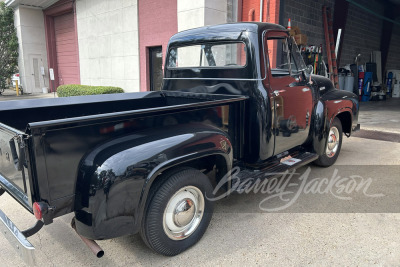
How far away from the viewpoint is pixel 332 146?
16.4 feet

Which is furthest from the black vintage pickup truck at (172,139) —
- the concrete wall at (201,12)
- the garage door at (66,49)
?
the garage door at (66,49)

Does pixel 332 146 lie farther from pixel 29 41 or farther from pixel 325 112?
pixel 29 41

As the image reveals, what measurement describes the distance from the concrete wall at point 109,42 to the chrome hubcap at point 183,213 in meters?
9.81

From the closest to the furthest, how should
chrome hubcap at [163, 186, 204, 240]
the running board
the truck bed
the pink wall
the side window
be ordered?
1. chrome hubcap at [163, 186, 204, 240]
2. the truck bed
3. the running board
4. the side window
5. the pink wall

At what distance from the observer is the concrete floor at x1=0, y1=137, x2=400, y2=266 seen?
271cm

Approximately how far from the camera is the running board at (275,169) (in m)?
3.46

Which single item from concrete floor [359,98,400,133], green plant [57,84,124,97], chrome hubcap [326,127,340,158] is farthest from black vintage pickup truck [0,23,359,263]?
green plant [57,84,124,97]

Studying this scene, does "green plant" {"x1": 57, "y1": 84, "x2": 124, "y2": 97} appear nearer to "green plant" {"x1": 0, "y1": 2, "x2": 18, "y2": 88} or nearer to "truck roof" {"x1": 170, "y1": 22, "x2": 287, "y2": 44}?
"green plant" {"x1": 0, "y1": 2, "x2": 18, "y2": 88}

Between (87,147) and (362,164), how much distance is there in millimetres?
4584

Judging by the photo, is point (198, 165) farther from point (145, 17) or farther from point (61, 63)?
point (61, 63)

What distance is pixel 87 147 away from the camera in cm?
227

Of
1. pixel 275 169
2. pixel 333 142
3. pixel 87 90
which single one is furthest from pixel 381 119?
pixel 87 90

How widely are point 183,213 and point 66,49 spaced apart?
17.0 meters

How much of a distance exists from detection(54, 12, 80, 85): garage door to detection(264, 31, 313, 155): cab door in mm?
14482
